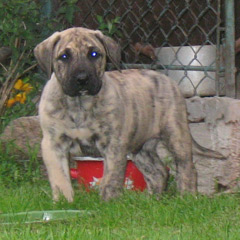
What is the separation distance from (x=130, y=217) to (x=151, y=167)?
49.7 inches

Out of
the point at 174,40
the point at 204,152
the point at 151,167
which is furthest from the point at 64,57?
the point at 174,40

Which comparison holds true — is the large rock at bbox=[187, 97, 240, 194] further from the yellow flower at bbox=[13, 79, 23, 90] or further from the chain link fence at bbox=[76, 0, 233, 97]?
the yellow flower at bbox=[13, 79, 23, 90]

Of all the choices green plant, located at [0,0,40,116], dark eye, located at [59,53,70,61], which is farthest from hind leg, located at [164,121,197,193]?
green plant, located at [0,0,40,116]

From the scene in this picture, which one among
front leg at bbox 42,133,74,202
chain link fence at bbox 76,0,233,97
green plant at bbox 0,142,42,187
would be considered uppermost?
chain link fence at bbox 76,0,233,97

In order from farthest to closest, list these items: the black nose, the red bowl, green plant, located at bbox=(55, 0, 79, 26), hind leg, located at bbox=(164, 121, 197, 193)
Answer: green plant, located at bbox=(55, 0, 79, 26) < the red bowl < hind leg, located at bbox=(164, 121, 197, 193) < the black nose

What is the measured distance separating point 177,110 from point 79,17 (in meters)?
2.39

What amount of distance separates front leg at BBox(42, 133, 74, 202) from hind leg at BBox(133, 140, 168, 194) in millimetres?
829

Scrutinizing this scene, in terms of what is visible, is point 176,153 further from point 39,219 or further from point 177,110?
point 39,219

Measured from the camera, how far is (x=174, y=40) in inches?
284

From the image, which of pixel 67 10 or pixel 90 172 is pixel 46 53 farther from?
pixel 67 10

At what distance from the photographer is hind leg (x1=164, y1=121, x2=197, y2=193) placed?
4.99 metres

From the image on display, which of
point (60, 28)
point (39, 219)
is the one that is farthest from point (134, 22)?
point (39, 219)

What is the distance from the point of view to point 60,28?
628cm

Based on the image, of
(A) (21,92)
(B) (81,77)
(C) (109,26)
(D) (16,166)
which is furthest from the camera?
(A) (21,92)
